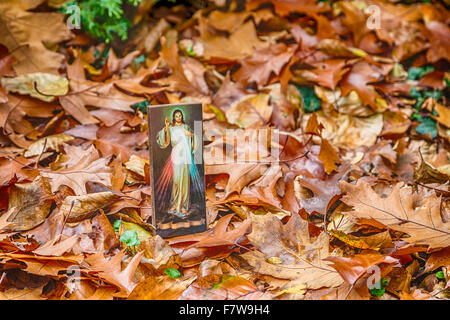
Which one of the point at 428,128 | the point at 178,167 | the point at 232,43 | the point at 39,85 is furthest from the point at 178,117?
the point at 428,128

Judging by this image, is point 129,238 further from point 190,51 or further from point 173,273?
point 190,51

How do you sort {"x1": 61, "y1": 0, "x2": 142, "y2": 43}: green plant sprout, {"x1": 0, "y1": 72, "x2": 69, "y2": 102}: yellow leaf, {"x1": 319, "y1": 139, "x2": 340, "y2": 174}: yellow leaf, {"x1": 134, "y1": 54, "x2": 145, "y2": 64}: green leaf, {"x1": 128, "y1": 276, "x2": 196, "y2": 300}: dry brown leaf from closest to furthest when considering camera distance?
{"x1": 128, "y1": 276, "x2": 196, "y2": 300}: dry brown leaf < {"x1": 319, "y1": 139, "x2": 340, "y2": 174}: yellow leaf < {"x1": 0, "y1": 72, "x2": 69, "y2": 102}: yellow leaf < {"x1": 61, "y1": 0, "x2": 142, "y2": 43}: green plant sprout < {"x1": 134, "y1": 54, "x2": 145, "y2": 64}: green leaf

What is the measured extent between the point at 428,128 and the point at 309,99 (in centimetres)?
48

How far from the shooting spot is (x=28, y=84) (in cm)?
157

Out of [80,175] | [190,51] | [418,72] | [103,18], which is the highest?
[103,18]

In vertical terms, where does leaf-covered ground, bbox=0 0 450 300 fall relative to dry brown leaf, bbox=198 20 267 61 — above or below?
below

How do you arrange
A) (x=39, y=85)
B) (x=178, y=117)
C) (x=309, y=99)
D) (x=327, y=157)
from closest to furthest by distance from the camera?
(x=178, y=117)
(x=327, y=157)
(x=39, y=85)
(x=309, y=99)

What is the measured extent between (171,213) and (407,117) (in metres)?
1.12

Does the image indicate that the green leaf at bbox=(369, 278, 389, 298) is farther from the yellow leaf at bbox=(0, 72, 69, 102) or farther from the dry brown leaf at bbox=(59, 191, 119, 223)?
the yellow leaf at bbox=(0, 72, 69, 102)

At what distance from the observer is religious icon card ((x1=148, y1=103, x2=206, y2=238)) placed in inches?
42.2

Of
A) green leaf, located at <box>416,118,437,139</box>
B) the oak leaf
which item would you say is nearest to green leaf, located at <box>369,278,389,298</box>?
green leaf, located at <box>416,118,437,139</box>

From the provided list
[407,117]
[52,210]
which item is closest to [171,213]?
[52,210]

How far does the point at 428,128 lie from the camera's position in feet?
5.34
